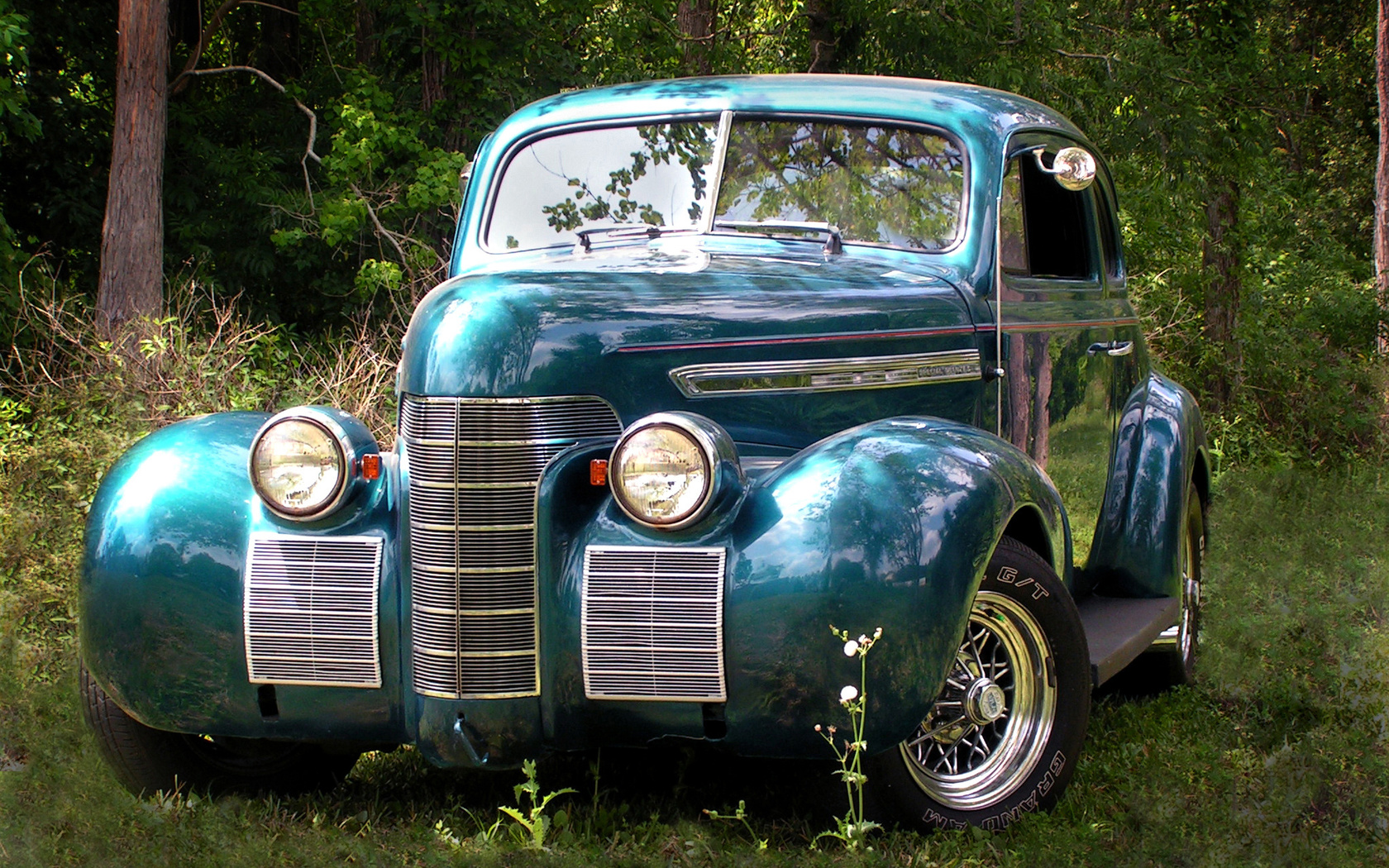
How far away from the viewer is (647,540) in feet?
9.86

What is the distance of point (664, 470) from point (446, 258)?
29.2 ft

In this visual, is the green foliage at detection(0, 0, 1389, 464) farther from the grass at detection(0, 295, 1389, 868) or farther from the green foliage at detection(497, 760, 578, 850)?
the green foliage at detection(497, 760, 578, 850)

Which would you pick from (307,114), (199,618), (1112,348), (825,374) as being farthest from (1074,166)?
(307,114)

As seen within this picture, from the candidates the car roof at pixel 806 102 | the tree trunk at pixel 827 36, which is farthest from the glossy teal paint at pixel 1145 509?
the tree trunk at pixel 827 36

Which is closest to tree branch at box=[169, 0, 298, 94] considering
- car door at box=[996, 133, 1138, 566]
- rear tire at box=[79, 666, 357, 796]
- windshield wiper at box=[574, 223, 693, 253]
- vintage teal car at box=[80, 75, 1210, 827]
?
windshield wiper at box=[574, 223, 693, 253]

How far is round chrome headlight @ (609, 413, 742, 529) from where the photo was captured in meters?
2.96

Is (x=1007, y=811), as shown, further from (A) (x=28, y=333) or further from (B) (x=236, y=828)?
(A) (x=28, y=333)

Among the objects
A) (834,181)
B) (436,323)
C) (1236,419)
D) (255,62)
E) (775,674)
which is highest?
(255,62)

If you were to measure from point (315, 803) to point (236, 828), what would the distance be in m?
0.30

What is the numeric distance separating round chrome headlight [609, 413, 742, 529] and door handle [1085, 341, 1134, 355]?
2.32 metres

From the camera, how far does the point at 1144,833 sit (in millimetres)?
3391

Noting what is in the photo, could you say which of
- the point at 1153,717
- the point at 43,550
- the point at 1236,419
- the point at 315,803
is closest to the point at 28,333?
the point at 43,550

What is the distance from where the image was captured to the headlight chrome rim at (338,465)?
3176 millimetres

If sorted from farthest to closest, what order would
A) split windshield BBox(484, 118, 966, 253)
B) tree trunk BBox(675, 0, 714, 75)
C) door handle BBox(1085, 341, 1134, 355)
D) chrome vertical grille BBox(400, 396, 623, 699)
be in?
1. tree trunk BBox(675, 0, 714, 75)
2. door handle BBox(1085, 341, 1134, 355)
3. split windshield BBox(484, 118, 966, 253)
4. chrome vertical grille BBox(400, 396, 623, 699)
